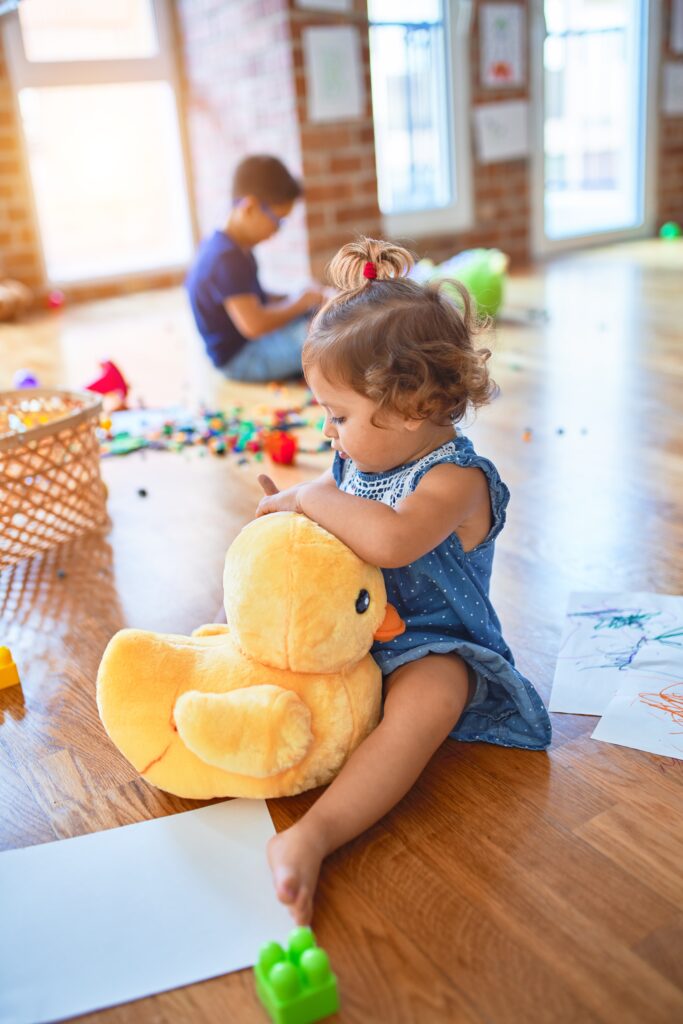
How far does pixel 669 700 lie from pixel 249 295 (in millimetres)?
1647

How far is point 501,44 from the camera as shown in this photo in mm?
3652

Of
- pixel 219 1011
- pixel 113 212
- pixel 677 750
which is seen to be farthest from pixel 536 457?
pixel 113 212

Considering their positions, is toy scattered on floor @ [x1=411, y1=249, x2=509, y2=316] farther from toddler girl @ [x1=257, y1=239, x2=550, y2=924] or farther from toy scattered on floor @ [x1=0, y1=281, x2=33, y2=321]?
toddler girl @ [x1=257, y1=239, x2=550, y2=924]

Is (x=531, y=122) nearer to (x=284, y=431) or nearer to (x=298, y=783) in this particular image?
(x=284, y=431)

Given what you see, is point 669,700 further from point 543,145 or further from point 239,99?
point 543,145

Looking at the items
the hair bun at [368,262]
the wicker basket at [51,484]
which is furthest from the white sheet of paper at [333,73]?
the hair bun at [368,262]

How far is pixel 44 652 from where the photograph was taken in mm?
1175

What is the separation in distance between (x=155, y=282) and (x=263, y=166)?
1.86 metres

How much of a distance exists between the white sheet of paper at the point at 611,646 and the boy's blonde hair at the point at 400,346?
327mm

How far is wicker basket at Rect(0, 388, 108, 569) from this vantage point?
137 centimetres

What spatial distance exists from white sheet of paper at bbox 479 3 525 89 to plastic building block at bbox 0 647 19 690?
325 centimetres

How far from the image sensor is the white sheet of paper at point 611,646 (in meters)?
1.00

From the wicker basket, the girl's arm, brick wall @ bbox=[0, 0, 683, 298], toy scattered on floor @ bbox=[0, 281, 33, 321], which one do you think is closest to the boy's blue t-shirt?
the wicker basket

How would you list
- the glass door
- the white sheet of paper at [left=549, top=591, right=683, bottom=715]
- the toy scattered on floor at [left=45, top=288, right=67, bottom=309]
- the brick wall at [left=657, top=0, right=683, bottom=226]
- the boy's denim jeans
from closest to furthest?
the white sheet of paper at [left=549, top=591, right=683, bottom=715] < the boy's denim jeans < the toy scattered on floor at [left=45, top=288, right=67, bottom=309] < the glass door < the brick wall at [left=657, top=0, right=683, bottom=226]
